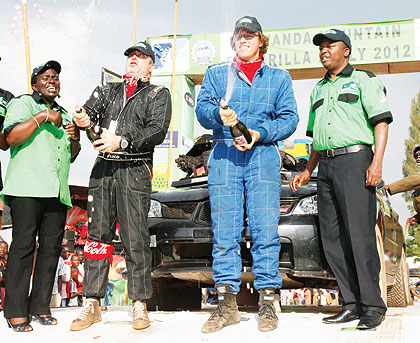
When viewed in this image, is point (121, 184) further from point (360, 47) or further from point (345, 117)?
point (360, 47)

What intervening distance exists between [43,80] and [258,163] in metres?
1.81

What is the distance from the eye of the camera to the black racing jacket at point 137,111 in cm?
354

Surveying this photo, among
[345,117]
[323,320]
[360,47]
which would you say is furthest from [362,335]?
[360,47]

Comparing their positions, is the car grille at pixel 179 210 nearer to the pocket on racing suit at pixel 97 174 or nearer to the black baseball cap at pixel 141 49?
the pocket on racing suit at pixel 97 174

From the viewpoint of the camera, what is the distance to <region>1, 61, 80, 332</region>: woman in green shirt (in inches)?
140

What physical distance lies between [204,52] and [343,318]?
10317mm

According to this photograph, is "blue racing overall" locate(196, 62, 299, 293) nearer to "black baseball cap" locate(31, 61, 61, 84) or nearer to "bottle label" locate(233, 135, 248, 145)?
"bottle label" locate(233, 135, 248, 145)

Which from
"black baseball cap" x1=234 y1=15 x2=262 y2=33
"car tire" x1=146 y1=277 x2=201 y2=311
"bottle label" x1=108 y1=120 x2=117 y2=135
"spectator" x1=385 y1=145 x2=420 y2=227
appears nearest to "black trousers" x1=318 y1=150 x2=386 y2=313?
"black baseball cap" x1=234 y1=15 x2=262 y2=33

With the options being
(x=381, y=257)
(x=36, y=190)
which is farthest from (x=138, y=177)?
(x=381, y=257)

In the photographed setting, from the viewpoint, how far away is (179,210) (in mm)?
4402

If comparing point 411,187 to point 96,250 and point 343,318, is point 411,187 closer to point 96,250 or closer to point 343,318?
point 343,318

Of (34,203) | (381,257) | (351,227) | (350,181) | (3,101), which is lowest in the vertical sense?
(381,257)

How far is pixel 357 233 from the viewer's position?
344 cm

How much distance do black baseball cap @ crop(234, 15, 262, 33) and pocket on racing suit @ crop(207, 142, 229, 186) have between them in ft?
2.77
